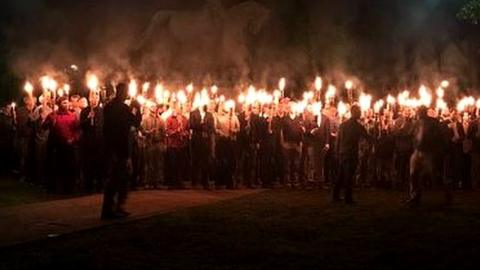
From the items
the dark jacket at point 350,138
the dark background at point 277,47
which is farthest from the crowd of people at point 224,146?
the dark background at point 277,47

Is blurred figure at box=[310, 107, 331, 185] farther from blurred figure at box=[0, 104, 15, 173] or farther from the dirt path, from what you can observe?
blurred figure at box=[0, 104, 15, 173]

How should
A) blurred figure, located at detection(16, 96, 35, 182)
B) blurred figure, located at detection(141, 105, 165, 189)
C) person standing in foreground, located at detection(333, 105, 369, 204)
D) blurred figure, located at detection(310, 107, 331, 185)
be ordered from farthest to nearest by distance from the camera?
blurred figure, located at detection(310, 107, 331, 185), blurred figure, located at detection(16, 96, 35, 182), blurred figure, located at detection(141, 105, 165, 189), person standing in foreground, located at detection(333, 105, 369, 204)

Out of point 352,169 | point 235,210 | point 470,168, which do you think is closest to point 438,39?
point 470,168

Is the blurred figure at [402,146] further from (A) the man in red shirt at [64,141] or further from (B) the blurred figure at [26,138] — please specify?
(B) the blurred figure at [26,138]

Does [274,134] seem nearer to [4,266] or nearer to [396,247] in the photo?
[396,247]

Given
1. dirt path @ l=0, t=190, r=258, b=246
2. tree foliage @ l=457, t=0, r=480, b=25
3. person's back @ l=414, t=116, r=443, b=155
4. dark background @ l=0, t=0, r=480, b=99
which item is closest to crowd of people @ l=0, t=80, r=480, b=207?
person's back @ l=414, t=116, r=443, b=155

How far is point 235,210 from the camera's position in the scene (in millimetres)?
12734

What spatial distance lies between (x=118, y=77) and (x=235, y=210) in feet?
63.5

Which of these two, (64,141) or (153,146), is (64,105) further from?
(153,146)

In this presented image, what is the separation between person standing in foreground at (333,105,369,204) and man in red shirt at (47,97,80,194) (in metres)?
5.44

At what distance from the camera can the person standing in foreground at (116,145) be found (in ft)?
36.8

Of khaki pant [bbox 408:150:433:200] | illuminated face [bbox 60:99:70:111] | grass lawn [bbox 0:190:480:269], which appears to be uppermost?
illuminated face [bbox 60:99:70:111]

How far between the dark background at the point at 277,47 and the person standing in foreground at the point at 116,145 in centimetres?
1994

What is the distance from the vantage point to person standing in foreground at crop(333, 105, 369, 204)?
14.3m
